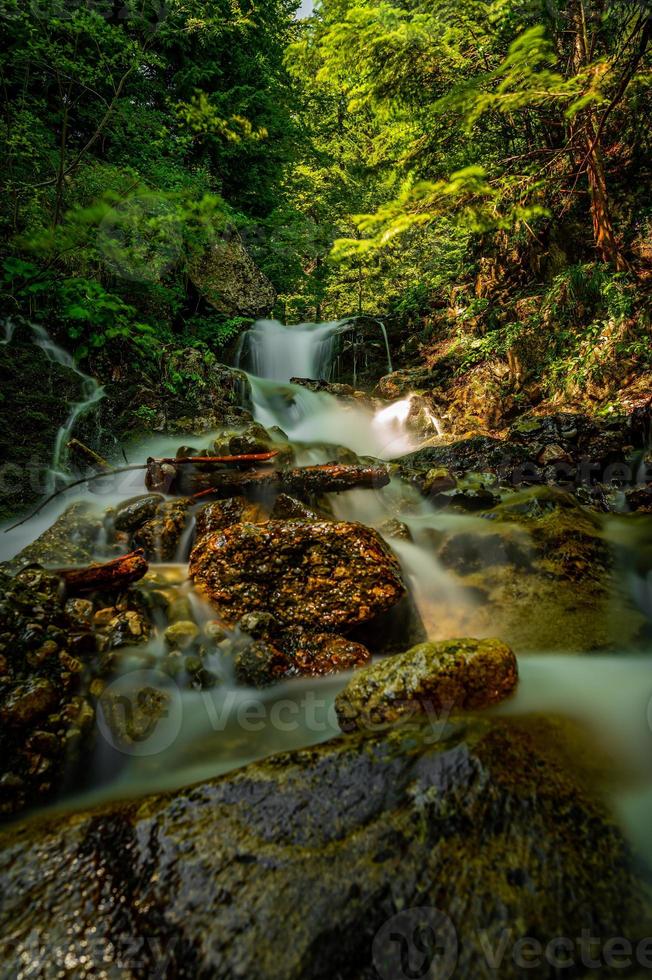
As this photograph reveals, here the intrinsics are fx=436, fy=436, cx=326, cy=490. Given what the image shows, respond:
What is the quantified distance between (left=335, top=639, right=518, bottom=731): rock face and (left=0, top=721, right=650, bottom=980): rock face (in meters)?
0.44

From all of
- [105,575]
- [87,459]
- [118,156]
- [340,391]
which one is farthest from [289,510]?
[118,156]

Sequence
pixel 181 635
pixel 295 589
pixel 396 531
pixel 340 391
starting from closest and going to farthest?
pixel 181 635, pixel 295 589, pixel 396 531, pixel 340 391

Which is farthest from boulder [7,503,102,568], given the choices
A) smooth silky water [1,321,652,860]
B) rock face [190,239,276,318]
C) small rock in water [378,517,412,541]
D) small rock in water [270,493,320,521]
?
rock face [190,239,276,318]

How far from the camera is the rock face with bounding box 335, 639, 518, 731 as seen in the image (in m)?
2.24

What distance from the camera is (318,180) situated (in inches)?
571

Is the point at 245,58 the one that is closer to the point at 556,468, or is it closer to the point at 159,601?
the point at 556,468

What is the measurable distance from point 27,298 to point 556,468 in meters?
8.80

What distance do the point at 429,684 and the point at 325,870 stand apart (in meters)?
1.06

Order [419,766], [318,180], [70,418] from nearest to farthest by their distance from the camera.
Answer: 1. [419,766]
2. [70,418]
3. [318,180]

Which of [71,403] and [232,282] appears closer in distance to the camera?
[71,403]

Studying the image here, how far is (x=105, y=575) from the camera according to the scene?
11.1 feet

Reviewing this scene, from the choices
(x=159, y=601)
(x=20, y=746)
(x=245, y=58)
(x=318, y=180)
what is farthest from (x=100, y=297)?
(x=245, y=58)

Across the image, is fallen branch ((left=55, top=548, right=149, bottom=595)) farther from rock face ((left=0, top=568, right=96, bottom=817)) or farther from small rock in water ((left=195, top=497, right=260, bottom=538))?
small rock in water ((left=195, top=497, right=260, bottom=538))

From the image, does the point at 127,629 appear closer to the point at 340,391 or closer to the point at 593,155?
the point at 340,391
